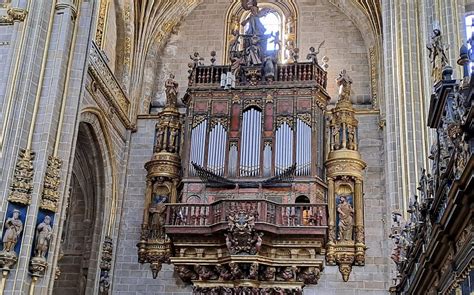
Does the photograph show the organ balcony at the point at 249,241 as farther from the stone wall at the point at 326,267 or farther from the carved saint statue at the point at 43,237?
the carved saint statue at the point at 43,237

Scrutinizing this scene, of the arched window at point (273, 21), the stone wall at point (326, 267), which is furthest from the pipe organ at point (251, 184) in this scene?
the arched window at point (273, 21)

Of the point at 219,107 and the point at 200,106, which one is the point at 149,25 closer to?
the point at 200,106

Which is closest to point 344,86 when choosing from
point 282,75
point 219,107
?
point 282,75

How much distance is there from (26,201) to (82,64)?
3491 mm

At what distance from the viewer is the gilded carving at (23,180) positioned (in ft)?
45.3

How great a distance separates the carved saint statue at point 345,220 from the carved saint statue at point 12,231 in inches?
318

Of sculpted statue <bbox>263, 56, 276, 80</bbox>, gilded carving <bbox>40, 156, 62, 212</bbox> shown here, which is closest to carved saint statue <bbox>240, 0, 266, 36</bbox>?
sculpted statue <bbox>263, 56, 276, 80</bbox>

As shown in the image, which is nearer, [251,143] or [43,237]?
[43,237]

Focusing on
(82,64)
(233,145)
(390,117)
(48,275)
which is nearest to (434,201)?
(390,117)

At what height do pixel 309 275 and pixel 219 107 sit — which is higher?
pixel 219 107

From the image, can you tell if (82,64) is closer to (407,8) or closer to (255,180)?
(255,180)

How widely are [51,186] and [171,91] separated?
6489 mm

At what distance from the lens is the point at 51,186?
14.4 meters

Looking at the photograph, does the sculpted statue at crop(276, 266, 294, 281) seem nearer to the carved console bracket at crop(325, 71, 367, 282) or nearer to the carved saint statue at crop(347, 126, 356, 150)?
the carved console bracket at crop(325, 71, 367, 282)
